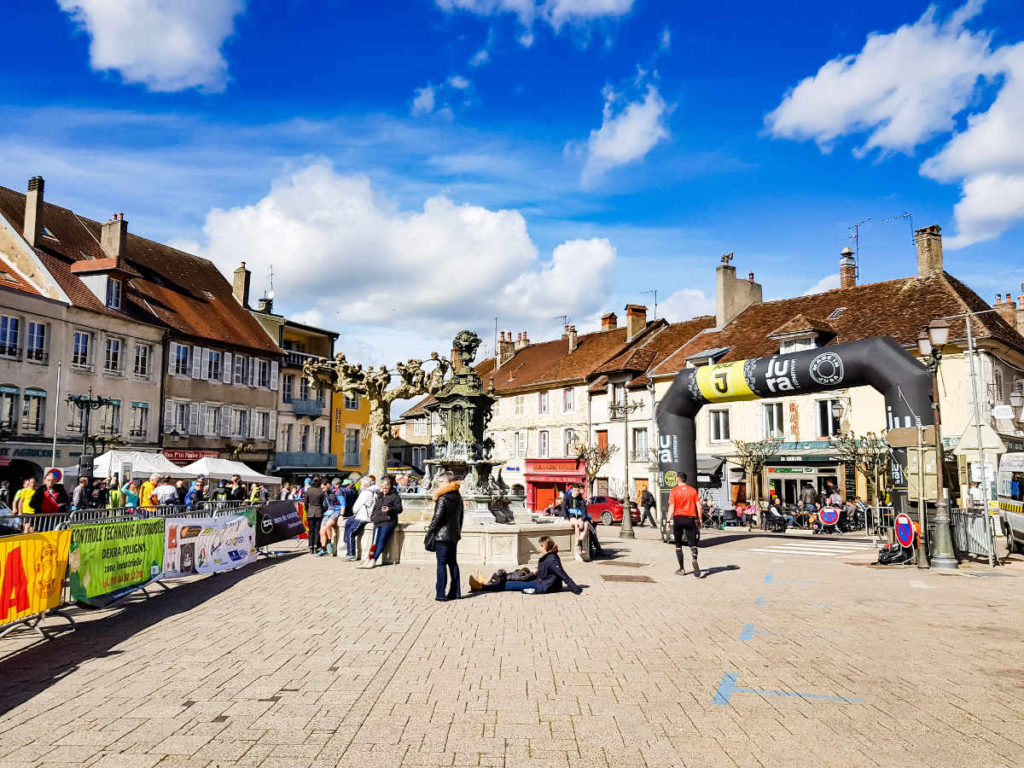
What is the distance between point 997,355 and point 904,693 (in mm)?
26083

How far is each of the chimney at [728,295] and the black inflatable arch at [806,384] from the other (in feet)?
63.4

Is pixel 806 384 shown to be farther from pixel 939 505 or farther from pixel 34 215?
pixel 34 215

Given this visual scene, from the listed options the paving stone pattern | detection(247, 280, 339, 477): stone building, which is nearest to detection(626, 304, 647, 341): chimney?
detection(247, 280, 339, 477): stone building

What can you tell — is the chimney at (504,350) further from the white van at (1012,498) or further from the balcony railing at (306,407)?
the white van at (1012,498)

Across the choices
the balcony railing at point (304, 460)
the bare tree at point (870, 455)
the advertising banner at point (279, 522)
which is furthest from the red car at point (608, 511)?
the balcony railing at point (304, 460)

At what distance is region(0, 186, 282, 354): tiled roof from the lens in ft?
97.1

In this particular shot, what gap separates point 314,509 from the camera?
15188mm

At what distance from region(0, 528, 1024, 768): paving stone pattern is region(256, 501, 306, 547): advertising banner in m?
5.75

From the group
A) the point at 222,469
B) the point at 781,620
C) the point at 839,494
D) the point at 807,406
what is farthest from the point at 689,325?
the point at 781,620

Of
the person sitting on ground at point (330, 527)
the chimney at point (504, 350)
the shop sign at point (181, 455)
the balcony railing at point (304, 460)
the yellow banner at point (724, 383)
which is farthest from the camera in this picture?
the chimney at point (504, 350)

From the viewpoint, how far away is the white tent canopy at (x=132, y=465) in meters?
20.3

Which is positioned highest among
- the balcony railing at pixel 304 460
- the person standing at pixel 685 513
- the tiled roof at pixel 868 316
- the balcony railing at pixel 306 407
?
the tiled roof at pixel 868 316

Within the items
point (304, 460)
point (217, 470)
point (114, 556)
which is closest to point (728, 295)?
point (304, 460)

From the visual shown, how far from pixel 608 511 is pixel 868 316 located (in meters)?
13.2
